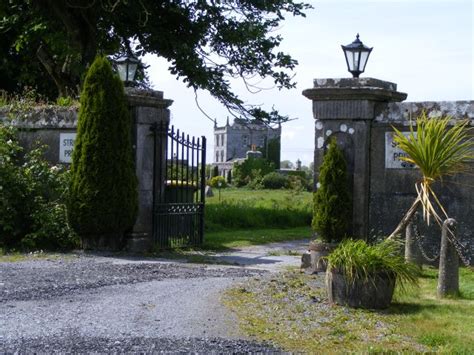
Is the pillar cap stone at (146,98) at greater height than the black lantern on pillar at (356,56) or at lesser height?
lesser

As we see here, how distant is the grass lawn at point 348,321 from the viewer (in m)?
6.45

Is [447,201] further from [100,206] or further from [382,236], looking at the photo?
[100,206]

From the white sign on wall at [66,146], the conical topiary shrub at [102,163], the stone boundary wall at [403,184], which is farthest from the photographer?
the white sign on wall at [66,146]

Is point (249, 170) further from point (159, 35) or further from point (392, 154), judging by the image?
point (392, 154)

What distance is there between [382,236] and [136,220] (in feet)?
14.6

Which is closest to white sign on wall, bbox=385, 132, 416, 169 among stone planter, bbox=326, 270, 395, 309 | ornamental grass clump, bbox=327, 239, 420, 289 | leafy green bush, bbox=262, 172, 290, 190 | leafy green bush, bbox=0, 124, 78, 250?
ornamental grass clump, bbox=327, 239, 420, 289

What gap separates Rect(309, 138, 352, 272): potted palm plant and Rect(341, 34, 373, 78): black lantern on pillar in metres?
1.07

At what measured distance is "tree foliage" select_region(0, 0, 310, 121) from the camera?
20.0 metres

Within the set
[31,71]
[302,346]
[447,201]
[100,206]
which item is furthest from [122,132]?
[31,71]

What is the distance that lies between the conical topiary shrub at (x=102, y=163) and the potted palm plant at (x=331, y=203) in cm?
368

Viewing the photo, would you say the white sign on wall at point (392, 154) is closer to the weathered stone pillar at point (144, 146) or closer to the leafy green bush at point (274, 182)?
the weathered stone pillar at point (144, 146)

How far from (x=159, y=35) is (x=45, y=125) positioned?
678 centimetres

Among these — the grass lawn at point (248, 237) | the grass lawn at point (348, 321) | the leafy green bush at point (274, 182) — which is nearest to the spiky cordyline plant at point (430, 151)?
the grass lawn at point (348, 321)

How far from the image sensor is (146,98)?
13.6 meters
